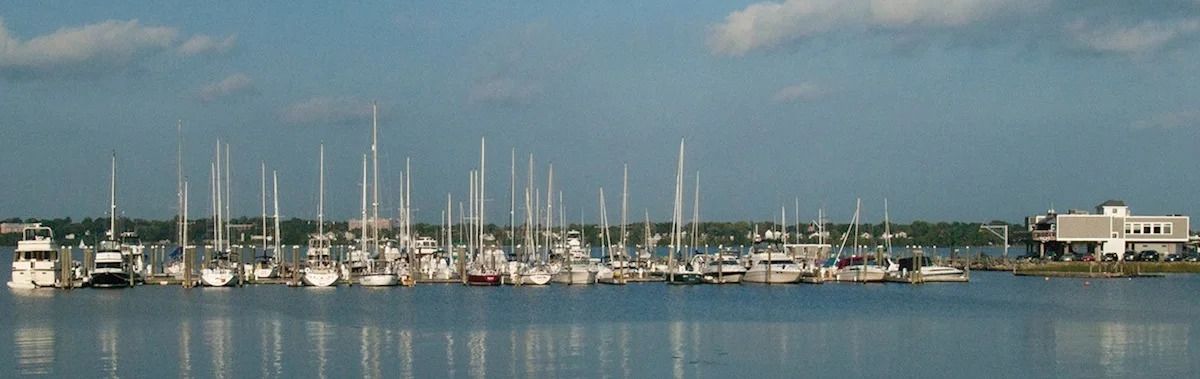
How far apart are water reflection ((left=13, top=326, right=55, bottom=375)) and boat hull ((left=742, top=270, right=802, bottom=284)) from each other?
4484 cm

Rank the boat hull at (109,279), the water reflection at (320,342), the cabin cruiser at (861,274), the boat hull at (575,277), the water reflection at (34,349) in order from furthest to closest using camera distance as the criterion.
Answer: the cabin cruiser at (861,274), the boat hull at (575,277), the boat hull at (109,279), the water reflection at (320,342), the water reflection at (34,349)

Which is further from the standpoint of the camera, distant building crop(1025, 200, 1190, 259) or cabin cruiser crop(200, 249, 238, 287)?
distant building crop(1025, 200, 1190, 259)

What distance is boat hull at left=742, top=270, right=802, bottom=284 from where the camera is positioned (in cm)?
8944

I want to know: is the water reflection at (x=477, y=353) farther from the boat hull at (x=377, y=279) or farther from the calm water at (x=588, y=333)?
the boat hull at (x=377, y=279)

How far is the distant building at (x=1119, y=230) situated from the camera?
4808 inches

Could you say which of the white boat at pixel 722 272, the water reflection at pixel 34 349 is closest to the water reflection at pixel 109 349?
the water reflection at pixel 34 349

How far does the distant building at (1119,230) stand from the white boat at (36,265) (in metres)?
77.0

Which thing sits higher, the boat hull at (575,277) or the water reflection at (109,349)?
the boat hull at (575,277)

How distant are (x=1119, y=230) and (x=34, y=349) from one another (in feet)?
311

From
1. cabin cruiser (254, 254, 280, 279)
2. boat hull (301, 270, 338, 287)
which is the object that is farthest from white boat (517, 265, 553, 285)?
cabin cruiser (254, 254, 280, 279)

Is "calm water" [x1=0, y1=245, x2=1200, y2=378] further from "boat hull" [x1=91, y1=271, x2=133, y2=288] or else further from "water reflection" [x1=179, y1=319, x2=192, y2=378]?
"boat hull" [x1=91, y1=271, x2=133, y2=288]

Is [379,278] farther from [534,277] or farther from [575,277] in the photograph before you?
[575,277]

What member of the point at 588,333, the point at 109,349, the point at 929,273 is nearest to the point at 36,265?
the point at 109,349

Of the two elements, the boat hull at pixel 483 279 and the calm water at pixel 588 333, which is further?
the boat hull at pixel 483 279
